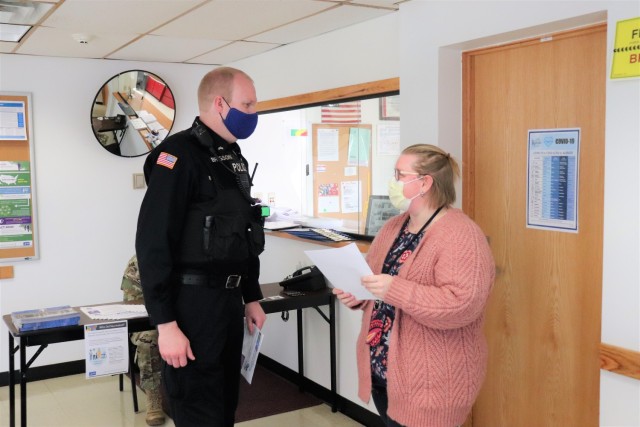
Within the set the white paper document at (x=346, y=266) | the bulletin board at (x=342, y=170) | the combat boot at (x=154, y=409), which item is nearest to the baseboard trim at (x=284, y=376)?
the combat boot at (x=154, y=409)

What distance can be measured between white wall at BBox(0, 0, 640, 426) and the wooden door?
12 centimetres

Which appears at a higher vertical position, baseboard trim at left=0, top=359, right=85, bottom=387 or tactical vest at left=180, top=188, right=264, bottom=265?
tactical vest at left=180, top=188, right=264, bottom=265

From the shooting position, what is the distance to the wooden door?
7.97 feet

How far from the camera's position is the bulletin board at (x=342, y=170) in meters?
3.71

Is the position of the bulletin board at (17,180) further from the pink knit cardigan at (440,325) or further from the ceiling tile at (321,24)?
the pink knit cardigan at (440,325)

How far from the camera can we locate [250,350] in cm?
238

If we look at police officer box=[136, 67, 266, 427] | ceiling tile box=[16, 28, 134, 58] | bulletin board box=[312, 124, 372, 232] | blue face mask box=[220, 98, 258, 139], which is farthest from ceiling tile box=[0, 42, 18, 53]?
blue face mask box=[220, 98, 258, 139]

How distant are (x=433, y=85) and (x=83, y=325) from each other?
1.93m

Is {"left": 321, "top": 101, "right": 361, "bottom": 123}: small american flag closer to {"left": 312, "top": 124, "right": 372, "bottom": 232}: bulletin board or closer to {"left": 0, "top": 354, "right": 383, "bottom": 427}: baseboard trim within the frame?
{"left": 312, "top": 124, "right": 372, "bottom": 232}: bulletin board

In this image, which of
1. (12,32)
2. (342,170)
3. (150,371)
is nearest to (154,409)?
(150,371)

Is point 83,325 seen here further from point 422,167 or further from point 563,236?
point 563,236

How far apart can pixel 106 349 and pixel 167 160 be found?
1.24 metres

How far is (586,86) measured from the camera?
243cm

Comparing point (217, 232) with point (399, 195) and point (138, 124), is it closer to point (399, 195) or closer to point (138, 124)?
point (399, 195)
